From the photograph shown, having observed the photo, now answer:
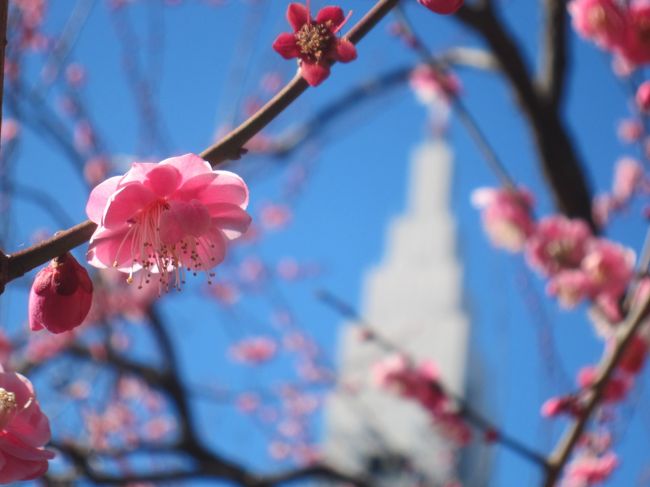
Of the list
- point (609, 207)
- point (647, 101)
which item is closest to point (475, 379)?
point (609, 207)

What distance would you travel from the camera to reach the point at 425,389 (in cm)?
267

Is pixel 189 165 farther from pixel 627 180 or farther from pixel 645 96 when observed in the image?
pixel 627 180

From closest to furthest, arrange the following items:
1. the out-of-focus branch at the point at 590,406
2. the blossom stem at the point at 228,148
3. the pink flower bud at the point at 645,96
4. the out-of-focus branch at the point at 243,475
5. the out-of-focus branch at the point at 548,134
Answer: the blossom stem at the point at 228,148 < the pink flower bud at the point at 645,96 < the out-of-focus branch at the point at 590,406 < the out-of-focus branch at the point at 243,475 < the out-of-focus branch at the point at 548,134

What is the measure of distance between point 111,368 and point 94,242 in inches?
98.0

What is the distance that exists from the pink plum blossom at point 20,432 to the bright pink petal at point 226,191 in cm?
25

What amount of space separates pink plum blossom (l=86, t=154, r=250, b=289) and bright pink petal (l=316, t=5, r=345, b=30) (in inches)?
6.9

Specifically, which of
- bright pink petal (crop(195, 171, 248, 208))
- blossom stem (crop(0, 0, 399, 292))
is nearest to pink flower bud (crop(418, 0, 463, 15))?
blossom stem (crop(0, 0, 399, 292))

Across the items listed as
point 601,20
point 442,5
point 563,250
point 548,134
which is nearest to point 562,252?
point 563,250

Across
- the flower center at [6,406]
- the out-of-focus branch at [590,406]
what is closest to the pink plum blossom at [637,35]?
the out-of-focus branch at [590,406]

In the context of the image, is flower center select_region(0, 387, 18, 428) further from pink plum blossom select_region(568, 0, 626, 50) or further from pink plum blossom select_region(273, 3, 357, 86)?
pink plum blossom select_region(568, 0, 626, 50)

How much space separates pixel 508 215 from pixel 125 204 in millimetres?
2143

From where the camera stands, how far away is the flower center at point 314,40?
0.79 m

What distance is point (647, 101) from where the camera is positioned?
1339mm

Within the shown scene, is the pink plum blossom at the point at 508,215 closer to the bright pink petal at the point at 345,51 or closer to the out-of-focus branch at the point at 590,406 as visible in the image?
the out-of-focus branch at the point at 590,406
